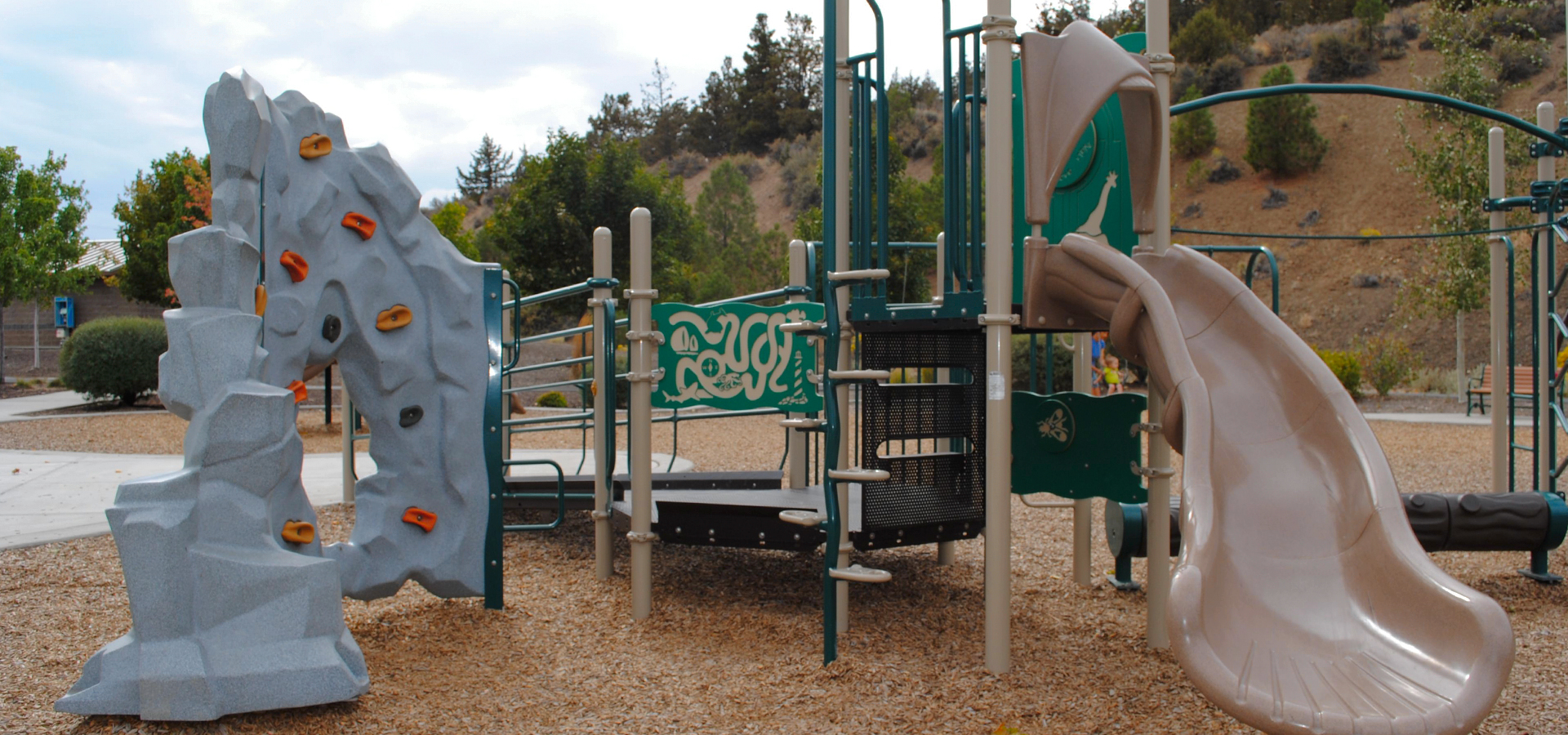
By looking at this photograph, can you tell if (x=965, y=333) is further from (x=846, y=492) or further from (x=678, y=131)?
(x=678, y=131)

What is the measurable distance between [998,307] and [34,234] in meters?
26.1

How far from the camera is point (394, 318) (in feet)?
13.4

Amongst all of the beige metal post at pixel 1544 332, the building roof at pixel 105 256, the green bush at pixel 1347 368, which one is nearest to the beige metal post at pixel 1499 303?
the beige metal post at pixel 1544 332

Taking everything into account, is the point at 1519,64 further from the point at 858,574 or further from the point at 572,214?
the point at 858,574

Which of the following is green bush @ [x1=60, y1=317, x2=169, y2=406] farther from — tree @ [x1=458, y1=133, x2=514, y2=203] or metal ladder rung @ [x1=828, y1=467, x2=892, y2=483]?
tree @ [x1=458, y1=133, x2=514, y2=203]

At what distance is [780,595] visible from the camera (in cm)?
476

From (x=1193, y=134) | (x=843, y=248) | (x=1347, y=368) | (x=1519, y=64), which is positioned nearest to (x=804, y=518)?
(x=843, y=248)

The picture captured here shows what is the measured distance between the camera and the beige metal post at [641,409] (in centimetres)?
435

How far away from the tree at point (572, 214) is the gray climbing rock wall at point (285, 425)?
51.3 feet

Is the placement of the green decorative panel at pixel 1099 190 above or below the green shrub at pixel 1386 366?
above

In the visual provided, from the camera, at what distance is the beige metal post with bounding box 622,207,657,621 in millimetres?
4352

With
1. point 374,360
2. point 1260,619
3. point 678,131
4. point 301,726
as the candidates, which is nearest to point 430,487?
point 374,360

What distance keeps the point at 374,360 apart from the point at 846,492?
2.03 meters

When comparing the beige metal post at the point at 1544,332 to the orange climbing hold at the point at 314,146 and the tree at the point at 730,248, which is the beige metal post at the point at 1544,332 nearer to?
the orange climbing hold at the point at 314,146
